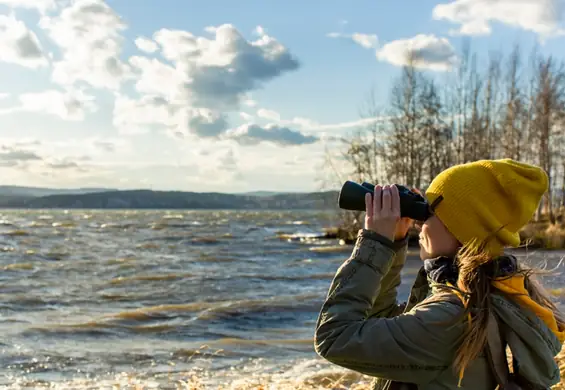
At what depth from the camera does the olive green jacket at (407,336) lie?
1.76 m

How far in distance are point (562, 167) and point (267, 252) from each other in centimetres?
1493

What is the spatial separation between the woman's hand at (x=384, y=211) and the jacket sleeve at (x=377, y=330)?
4cm

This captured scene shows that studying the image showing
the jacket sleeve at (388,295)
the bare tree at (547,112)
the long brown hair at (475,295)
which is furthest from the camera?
the bare tree at (547,112)

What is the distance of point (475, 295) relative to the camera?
70.8 inches

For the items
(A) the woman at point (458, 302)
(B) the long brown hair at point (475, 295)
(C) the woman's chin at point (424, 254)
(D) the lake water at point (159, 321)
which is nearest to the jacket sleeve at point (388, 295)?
(C) the woman's chin at point (424, 254)

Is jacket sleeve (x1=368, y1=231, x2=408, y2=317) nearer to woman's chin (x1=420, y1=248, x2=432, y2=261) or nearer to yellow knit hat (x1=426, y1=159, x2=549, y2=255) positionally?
woman's chin (x1=420, y1=248, x2=432, y2=261)

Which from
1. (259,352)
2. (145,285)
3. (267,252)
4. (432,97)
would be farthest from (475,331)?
(432,97)

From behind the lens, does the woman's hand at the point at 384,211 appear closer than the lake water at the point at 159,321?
Yes

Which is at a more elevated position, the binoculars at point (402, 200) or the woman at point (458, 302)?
the binoculars at point (402, 200)

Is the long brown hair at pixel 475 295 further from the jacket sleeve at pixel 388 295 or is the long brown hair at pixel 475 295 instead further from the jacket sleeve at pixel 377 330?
the jacket sleeve at pixel 388 295

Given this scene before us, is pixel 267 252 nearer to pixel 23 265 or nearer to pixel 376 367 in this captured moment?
pixel 23 265

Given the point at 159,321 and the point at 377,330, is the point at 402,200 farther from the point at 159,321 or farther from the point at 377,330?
the point at 159,321

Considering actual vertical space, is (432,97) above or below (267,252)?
above

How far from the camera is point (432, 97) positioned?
2667 centimetres
